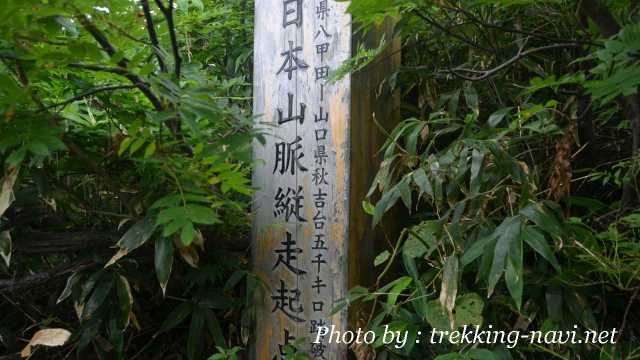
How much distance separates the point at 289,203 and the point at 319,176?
15cm

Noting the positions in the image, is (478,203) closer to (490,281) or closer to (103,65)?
(490,281)

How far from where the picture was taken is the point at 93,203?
1.80 m

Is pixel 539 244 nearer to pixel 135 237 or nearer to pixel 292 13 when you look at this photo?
pixel 135 237

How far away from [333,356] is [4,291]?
99cm

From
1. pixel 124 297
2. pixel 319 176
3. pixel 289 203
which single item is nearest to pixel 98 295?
pixel 124 297

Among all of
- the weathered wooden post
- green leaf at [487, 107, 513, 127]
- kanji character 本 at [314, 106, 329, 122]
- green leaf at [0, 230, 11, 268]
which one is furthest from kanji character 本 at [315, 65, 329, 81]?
green leaf at [0, 230, 11, 268]

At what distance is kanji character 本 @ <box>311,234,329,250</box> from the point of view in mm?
1817

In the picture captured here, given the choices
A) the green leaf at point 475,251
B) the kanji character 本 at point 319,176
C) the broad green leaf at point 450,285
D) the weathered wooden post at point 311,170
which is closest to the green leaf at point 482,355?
the broad green leaf at point 450,285

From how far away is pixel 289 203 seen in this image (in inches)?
75.3

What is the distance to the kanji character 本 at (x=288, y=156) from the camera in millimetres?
1896

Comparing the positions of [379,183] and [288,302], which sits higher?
[379,183]

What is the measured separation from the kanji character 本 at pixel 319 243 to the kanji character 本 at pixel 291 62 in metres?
0.55

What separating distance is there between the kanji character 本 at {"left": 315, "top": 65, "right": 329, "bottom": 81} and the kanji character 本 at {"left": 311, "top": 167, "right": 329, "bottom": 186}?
0.97ft

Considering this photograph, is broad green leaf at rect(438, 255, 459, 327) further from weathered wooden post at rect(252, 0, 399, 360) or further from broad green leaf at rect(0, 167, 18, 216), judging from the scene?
broad green leaf at rect(0, 167, 18, 216)
